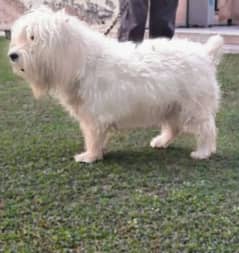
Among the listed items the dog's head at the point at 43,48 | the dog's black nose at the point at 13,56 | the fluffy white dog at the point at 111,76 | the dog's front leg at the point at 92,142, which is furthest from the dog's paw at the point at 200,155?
the dog's black nose at the point at 13,56

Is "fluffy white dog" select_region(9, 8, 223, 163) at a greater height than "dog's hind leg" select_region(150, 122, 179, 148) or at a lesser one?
greater

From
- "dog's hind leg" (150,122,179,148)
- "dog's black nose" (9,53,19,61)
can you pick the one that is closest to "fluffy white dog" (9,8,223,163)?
"dog's black nose" (9,53,19,61)

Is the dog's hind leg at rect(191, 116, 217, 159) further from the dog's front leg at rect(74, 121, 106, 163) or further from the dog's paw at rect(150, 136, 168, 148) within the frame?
the dog's front leg at rect(74, 121, 106, 163)

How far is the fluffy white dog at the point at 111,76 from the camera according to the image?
2.52 m

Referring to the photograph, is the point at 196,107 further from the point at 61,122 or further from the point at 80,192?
the point at 61,122

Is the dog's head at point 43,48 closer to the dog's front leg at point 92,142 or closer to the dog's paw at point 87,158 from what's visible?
the dog's front leg at point 92,142

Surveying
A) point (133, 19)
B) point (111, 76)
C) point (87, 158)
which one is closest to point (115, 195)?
point (87, 158)

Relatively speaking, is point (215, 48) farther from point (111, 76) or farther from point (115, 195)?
point (115, 195)

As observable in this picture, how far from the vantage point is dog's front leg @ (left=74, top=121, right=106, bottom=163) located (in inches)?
104

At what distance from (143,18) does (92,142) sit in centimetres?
103

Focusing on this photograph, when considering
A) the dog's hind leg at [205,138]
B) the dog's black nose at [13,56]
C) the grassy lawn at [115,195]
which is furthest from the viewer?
the dog's hind leg at [205,138]

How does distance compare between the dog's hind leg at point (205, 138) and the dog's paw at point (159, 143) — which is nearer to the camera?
the dog's hind leg at point (205, 138)

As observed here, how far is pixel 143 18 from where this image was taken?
3387mm

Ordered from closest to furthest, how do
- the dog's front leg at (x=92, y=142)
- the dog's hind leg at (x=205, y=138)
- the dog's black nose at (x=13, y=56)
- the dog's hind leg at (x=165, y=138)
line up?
the dog's black nose at (x=13, y=56) → the dog's front leg at (x=92, y=142) → the dog's hind leg at (x=205, y=138) → the dog's hind leg at (x=165, y=138)
